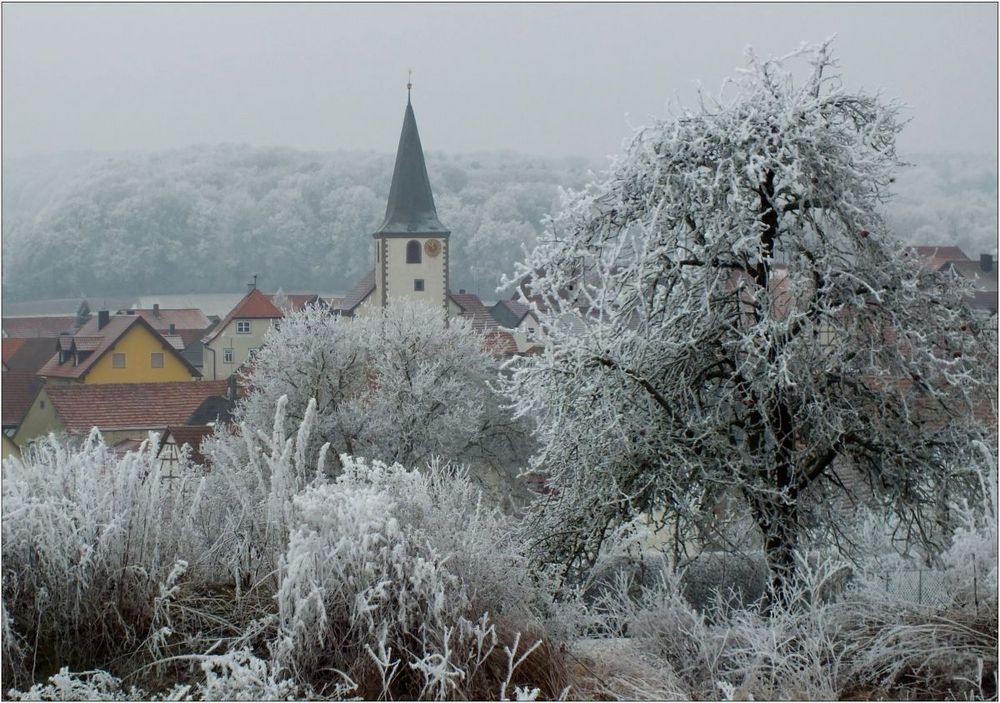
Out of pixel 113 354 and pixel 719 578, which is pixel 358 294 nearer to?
pixel 113 354

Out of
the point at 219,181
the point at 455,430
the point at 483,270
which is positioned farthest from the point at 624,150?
the point at 455,430

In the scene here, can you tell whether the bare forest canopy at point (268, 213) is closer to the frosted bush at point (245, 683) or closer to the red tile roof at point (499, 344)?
the red tile roof at point (499, 344)

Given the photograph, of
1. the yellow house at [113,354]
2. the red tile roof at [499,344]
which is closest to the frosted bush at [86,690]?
the yellow house at [113,354]

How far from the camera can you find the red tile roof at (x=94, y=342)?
6020mm

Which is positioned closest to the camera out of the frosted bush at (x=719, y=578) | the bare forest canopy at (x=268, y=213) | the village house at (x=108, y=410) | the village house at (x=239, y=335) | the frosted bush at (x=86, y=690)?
the frosted bush at (x=86, y=690)

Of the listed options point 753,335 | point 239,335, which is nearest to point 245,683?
point 753,335

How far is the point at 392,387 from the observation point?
9.59 m

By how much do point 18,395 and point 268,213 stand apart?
1815mm

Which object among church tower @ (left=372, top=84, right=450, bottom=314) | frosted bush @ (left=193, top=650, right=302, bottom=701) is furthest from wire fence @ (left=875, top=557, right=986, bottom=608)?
church tower @ (left=372, top=84, right=450, bottom=314)

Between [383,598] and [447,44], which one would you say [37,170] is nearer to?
[447,44]

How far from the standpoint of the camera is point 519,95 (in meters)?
5.59

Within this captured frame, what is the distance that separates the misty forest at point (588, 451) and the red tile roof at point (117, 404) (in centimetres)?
5

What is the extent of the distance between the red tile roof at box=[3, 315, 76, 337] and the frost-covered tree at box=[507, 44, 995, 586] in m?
2.93

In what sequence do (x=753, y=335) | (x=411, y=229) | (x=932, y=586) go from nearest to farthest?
(x=932, y=586) < (x=753, y=335) < (x=411, y=229)
